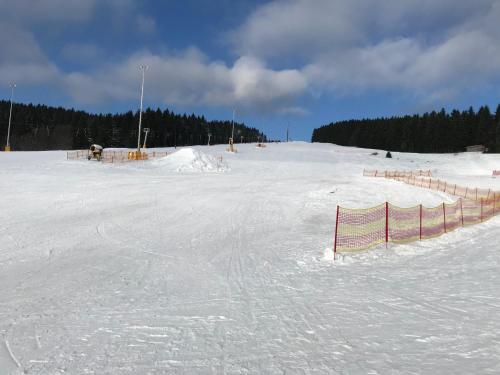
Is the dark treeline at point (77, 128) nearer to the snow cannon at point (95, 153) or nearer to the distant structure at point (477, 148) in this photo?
the snow cannon at point (95, 153)

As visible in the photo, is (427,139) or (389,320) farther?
(427,139)

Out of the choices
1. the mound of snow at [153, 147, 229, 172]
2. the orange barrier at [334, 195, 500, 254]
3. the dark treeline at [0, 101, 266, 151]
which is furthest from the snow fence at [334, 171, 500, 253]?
the dark treeline at [0, 101, 266, 151]

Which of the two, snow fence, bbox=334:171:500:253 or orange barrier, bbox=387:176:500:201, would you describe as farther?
orange barrier, bbox=387:176:500:201

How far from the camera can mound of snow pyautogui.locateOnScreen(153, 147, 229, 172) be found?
42.9 meters

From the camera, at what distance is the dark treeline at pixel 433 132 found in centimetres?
10419

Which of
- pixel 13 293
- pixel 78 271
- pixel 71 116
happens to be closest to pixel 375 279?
pixel 78 271

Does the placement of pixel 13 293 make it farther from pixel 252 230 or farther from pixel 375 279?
pixel 252 230

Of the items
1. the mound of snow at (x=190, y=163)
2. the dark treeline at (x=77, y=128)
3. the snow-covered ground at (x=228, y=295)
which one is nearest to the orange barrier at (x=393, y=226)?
the snow-covered ground at (x=228, y=295)

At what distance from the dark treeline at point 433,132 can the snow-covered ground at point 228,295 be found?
96.8 meters

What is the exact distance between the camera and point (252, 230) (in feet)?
55.8

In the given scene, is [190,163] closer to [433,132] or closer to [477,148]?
[477,148]

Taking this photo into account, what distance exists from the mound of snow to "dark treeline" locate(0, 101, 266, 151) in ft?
222

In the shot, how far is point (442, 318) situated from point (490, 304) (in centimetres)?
160

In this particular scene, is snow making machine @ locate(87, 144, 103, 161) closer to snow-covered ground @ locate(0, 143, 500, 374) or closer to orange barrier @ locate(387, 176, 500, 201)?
snow-covered ground @ locate(0, 143, 500, 374)
